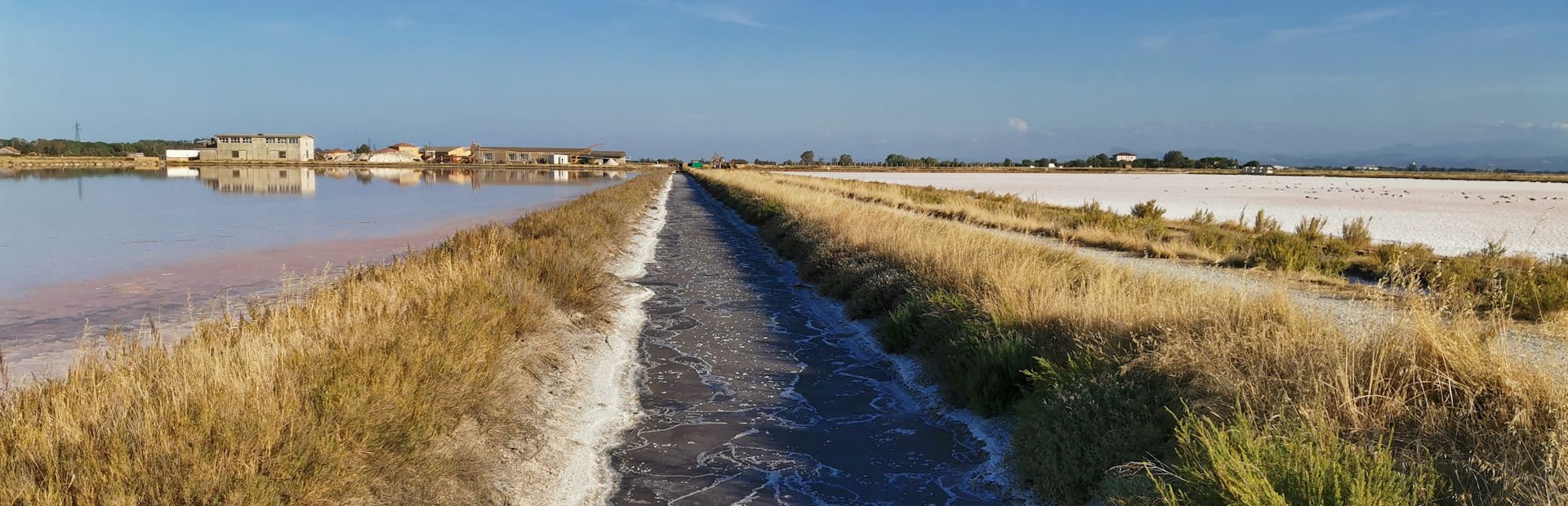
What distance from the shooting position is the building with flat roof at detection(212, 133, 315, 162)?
102000mm

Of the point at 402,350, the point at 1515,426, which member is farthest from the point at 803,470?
the point at 1515,426

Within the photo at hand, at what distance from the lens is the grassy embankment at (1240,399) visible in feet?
10.9

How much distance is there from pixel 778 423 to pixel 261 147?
11596 centimetres

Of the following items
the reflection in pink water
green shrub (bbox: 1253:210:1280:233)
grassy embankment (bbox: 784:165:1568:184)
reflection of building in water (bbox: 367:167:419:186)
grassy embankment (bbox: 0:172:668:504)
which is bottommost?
the reflection in pink water

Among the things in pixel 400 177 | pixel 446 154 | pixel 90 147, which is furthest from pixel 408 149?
pixel 400 177

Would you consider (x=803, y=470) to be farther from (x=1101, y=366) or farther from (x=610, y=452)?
(x=1101, y=366)

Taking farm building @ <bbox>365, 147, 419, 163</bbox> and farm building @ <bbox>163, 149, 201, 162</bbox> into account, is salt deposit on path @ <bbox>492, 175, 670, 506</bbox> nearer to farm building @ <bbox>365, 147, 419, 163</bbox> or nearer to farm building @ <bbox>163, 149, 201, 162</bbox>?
farm building @ <bbox>163, 149, 201, 162</bbox>

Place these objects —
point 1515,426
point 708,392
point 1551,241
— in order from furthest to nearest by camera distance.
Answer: point 1551,241 < point 708,392 < point 1515,426

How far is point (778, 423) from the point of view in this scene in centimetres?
643

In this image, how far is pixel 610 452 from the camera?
5.76 metres

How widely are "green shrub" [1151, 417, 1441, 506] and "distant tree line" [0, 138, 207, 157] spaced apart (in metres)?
139

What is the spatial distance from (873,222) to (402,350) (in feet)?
36.3

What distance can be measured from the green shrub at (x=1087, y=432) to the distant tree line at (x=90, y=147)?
452ft

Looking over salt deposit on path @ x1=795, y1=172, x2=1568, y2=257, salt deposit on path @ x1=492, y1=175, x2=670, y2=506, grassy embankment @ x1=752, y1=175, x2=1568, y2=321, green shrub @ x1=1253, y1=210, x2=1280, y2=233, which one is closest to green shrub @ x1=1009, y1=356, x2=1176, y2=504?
grassy embankment @ x1=752, y1=175, x2=1568, y2=321
